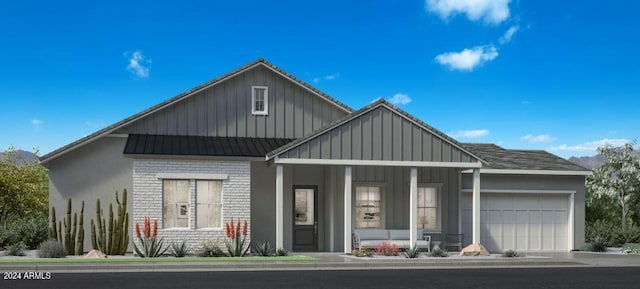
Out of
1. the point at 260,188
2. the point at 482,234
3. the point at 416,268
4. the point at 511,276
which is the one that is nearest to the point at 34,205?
the point at 260,188

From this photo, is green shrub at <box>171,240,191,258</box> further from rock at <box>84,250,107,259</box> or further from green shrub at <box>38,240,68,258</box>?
green shrub at <box>38,240,68,258</box>

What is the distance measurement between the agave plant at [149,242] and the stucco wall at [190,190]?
294mm

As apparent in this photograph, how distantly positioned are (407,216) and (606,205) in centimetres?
2034

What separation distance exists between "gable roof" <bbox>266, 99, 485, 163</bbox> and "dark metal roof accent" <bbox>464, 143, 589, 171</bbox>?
102 inches

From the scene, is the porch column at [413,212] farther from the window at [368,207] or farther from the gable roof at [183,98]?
the gable roof at [183,98]

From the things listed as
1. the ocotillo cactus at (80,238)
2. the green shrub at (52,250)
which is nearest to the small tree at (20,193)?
the ocotillo cactus at (80,238)

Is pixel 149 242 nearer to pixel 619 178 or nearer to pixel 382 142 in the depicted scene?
pixel 382 142

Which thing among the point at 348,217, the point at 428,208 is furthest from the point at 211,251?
the point at 428,208

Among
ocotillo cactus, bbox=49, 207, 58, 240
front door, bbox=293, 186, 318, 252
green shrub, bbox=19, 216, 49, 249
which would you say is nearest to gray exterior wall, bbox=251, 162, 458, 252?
front door, bbox=293, 186, 318, 252

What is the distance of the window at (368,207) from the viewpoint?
2647 cm

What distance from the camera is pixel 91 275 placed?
17.4 metres

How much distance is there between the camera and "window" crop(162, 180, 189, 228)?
930 inches

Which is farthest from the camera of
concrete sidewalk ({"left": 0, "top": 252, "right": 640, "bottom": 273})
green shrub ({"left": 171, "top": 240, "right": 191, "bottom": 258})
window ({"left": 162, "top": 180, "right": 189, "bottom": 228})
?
window ({"left": 162, "top": 180, "right": 189, "bottom": 228})

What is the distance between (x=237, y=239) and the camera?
22.9 metres
